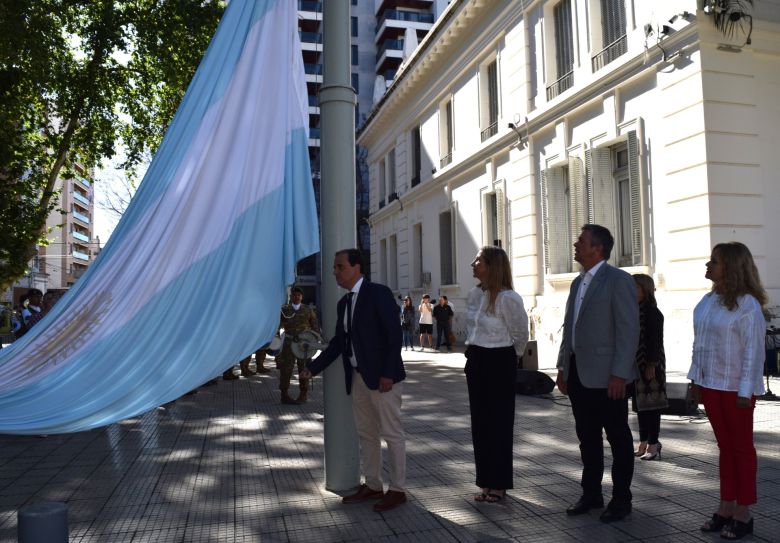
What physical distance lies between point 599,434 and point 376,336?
66.0 inches

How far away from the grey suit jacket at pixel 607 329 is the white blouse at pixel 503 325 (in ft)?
1.47

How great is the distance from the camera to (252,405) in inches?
380

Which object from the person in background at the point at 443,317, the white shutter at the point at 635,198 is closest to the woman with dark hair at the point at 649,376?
the white shutter at the point at 635,198

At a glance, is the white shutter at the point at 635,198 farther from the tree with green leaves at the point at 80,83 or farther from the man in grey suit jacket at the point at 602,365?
the tree with green leaves at the point at 80,83

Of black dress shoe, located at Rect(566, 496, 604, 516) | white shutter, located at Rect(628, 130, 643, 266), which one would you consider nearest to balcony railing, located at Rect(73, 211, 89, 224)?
white shutter, located at Rect(628, 130, 643, 266)

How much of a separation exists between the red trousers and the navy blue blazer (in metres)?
2.02

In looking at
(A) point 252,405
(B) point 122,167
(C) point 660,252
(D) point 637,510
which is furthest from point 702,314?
(B) point 122,167

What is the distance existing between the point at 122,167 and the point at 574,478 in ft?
62.2

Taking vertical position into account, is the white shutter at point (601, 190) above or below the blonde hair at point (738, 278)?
above

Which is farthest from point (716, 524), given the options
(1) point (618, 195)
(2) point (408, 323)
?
(2) point (408, 323)

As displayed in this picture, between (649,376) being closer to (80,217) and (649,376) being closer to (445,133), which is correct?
(445,133)

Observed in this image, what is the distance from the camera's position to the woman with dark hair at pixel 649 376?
5742 millimetres

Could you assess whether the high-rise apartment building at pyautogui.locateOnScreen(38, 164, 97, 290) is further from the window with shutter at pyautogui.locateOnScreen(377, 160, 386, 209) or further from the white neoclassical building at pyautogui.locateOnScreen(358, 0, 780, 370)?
the white neoclassical building at pyautogui.locateOnScreen(358, 0, 780, 370)

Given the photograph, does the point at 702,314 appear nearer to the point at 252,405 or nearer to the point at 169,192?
the point at 169,192
